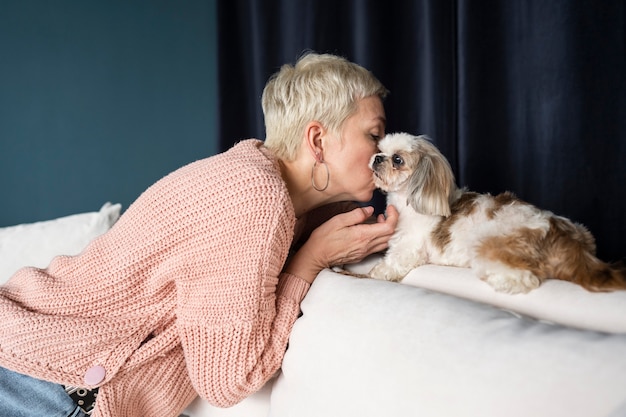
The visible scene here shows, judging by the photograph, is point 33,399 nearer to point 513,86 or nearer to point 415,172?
point 415,172

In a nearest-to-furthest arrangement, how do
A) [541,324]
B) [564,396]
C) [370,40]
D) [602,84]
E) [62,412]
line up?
[564,396] < [541,324] < [62,412] < [602,84] < [370,40]

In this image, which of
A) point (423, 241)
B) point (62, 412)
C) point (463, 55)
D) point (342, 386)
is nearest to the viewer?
point (342, 386)

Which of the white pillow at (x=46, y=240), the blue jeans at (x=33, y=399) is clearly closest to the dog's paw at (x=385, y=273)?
the blue jeans at (x=33, y=399)

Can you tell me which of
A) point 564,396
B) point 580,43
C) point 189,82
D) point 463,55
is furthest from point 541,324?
point 189,82

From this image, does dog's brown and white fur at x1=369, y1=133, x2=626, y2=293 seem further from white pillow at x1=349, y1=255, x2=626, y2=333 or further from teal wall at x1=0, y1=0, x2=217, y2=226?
teal wall at x1=0, y1=0, x2=217, y2=226

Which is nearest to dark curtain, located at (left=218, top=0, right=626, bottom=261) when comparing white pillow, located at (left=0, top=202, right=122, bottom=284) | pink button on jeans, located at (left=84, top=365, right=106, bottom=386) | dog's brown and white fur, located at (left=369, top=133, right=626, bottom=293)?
dog's brown and white fur, located at (left=369, top=133, right=626, bottom=293)

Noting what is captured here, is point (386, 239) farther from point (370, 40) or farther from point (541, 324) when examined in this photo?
point (370, 40)

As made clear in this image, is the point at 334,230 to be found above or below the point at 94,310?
above

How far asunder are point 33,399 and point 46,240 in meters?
0.78

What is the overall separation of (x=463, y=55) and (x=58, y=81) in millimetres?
1876

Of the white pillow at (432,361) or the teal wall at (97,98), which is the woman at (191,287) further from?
the teal wall at (97,98)

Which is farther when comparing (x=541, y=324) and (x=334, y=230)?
(x=334, y=230)

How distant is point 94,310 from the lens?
122 centimetres

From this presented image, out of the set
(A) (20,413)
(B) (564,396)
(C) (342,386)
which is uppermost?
(B) (564,396)
